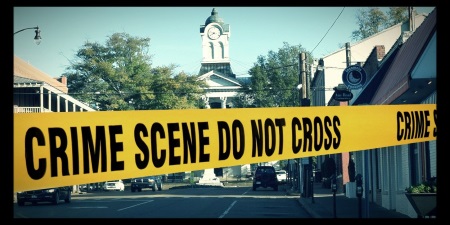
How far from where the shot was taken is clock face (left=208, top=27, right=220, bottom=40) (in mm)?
114125

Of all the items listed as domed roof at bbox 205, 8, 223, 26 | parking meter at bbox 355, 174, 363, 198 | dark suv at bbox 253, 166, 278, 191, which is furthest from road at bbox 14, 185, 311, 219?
domed roof at bbox 205, 8, 223, 26

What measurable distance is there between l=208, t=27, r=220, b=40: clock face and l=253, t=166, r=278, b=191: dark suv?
6457 cm

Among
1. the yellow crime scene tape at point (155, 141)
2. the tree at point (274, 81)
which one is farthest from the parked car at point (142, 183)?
the yellow crime scene tape at point (155, 141)

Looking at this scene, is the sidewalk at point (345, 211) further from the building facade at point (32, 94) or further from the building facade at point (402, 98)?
the building facade at point (32, 94)

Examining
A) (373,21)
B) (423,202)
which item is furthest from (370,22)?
(423,202)

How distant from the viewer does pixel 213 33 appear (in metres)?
114

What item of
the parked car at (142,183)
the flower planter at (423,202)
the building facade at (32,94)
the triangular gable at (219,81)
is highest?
the triangular gable at (219,81)

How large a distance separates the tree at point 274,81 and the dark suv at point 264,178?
17.9 meters

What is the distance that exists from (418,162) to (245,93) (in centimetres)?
5488

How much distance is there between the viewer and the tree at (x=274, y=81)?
230ft

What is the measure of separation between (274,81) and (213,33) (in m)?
44.4

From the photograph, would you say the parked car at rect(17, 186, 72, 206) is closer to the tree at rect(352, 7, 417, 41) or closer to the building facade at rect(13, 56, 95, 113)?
the building facade at rect(13, 56, 95, 113)

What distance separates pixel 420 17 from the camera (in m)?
46.6
